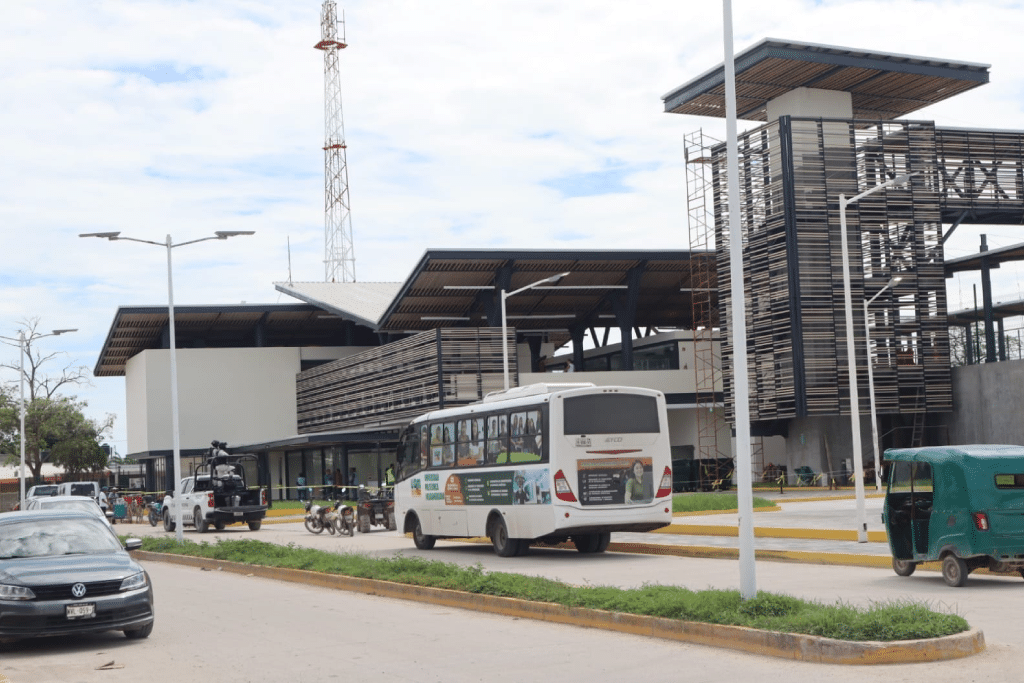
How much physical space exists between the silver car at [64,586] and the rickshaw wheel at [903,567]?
389 inches

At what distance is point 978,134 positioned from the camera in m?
54.5

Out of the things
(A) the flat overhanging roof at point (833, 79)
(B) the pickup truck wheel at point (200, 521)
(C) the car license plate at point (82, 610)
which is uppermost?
(A) the flat overhanging roof at point (833, 79)

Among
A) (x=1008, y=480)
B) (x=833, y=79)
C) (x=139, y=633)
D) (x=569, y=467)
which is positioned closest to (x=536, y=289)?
(x=833, y=79)

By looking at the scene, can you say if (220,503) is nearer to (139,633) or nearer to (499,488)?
(499,488)

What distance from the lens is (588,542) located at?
2467 cm

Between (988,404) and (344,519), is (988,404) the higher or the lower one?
the higher one

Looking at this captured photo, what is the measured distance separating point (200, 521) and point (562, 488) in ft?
76.3

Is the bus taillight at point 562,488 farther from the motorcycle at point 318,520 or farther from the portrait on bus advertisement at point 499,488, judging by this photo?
the motorcycle at point 318,520

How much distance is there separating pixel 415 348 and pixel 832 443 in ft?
65.0

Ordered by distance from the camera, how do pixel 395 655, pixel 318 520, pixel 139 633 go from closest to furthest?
pixel 395 655
pixel 139 633
pixel 318 520

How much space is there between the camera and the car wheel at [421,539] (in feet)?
90.1

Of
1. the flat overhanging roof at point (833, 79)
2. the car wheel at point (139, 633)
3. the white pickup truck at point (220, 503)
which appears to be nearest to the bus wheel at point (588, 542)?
the car wheel at point (139, 633)

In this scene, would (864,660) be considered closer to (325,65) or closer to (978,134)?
(978,134)

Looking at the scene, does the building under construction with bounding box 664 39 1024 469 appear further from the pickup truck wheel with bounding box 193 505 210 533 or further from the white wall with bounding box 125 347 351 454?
the white wall with bounding box 125 347 351 454
